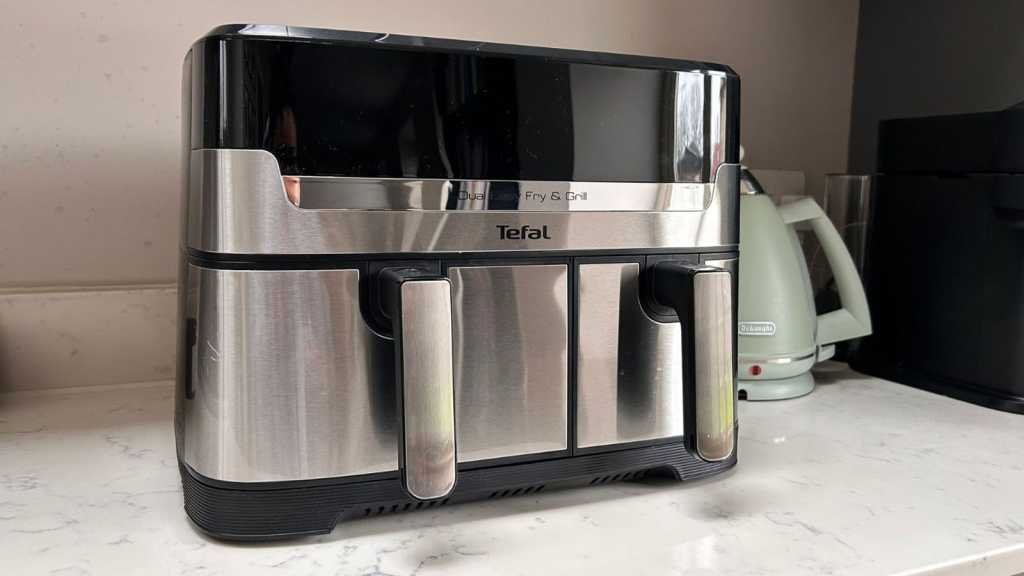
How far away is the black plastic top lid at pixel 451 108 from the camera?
42cm

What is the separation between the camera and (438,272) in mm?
460

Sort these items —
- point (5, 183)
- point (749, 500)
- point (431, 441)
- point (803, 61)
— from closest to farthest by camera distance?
point (431, 441) < point (749, 500) < point (5, 183) < point (803, 61)

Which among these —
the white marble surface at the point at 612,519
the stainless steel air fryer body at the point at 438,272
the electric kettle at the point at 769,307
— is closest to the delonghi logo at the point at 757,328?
the electric kettle at the point at 769,307

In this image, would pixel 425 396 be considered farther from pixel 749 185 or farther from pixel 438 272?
pixel 749 185

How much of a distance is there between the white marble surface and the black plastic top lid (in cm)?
21

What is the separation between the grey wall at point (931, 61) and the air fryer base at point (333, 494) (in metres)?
0.68

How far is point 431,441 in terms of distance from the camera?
16.0 inches

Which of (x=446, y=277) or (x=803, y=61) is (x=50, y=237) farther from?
(x=803, y=61)

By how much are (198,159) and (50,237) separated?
398 millimetres

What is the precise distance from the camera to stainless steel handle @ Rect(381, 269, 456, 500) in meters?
0.41

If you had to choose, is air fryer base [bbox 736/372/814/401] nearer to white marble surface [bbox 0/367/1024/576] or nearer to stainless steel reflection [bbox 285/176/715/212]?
white marble surface [bbox 0/367/1024/576]

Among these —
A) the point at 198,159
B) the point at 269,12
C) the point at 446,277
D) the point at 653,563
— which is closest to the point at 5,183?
the point at 269,12

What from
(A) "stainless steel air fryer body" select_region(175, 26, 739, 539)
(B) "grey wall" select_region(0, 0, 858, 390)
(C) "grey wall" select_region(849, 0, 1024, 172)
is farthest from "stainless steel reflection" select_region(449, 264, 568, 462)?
(C) "grey wall" select_region(849, 0, 1024, 172)

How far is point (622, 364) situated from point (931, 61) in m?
0.71
